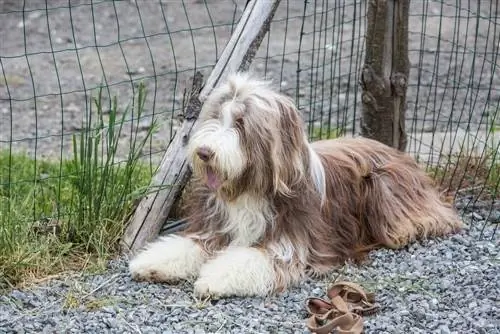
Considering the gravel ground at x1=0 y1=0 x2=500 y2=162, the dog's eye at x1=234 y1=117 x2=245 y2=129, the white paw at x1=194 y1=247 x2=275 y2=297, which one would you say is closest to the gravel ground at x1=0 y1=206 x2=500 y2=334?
the white paw at x1=194 y1=247 x2=275 y2=297

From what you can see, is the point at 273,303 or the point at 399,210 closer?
the point at 273,303

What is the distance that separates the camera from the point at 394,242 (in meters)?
5.41

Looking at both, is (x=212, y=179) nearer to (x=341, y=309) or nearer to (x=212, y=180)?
(x=212, y=180)

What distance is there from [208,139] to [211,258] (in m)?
0.72

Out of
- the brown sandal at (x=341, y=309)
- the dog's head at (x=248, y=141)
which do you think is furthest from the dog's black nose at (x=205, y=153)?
the brown sandal at (x=341, y=309)

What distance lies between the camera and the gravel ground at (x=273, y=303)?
14.8ft

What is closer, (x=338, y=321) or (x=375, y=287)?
(x=338, y=321)

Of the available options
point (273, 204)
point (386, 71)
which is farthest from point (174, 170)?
point (386, 71)

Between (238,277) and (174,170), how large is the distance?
85 centimetres

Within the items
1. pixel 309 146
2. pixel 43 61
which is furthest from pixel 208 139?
pixel 43 61

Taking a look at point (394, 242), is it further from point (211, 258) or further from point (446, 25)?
point (446, 25)

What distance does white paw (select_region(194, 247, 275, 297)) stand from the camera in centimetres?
481

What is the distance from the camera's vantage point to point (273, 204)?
5.01 meters

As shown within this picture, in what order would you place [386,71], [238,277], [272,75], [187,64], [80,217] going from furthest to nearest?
[187,64], [272,75], [386,71], [80,217], [238,277]
